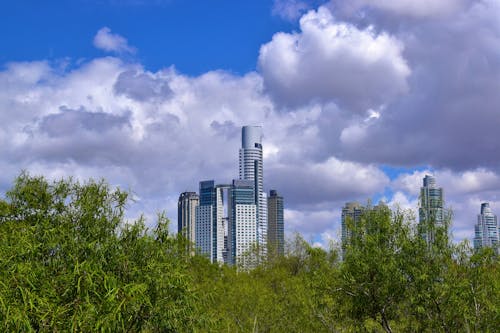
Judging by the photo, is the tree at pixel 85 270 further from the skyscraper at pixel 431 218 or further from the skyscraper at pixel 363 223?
the skyscraper at pixel 431 218

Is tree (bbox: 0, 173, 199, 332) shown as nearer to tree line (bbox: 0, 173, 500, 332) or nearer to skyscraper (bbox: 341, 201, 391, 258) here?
tree line (bbox: 0, 173, 500, 332)

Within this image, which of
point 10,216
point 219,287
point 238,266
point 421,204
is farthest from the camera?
point 238,266

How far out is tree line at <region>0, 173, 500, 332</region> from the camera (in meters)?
13.1

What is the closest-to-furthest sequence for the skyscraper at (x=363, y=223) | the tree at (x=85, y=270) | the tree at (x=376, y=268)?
1. the tree at (x=85, y=270)
2. the tree at (x=376, y=268)
3. the skyscraper at (x=363, y=223)

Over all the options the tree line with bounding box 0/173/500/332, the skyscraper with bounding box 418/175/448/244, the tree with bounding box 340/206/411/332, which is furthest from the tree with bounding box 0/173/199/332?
the skyscraper with bounding box 418/175/448/244

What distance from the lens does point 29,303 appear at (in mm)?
12992

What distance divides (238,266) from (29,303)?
69714 millimetres

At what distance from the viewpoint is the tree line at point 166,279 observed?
13062mm

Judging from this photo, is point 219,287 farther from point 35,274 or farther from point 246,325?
point 35,274

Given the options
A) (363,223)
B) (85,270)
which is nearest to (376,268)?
(363,223)

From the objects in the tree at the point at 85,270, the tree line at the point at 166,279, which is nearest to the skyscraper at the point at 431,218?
the tree line at the point at 166,279

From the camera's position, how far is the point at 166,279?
22031 millimetres

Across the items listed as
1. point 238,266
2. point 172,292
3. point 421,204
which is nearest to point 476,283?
point 421,204

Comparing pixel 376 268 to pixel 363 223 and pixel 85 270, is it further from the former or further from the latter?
pixel 85 270
